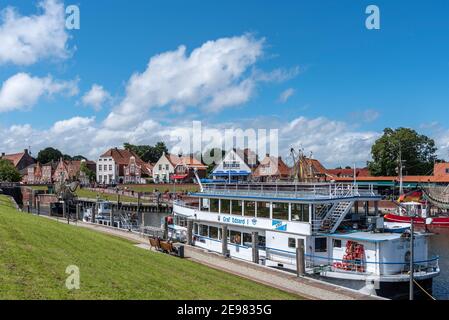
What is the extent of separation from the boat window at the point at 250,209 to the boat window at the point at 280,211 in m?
2.17

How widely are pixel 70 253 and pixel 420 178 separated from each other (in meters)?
89.6

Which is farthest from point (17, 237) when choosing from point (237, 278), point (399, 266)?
point (399, 266)

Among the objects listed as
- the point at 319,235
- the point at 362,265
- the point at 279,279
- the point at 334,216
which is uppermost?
the point at 334,216

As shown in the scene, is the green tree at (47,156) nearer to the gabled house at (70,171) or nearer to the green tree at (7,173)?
the gabled house at (70,171)

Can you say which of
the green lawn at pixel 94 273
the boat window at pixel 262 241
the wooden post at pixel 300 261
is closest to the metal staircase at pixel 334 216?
the wooden post at pixel 300 261

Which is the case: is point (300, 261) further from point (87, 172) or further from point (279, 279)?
point (87, 172)

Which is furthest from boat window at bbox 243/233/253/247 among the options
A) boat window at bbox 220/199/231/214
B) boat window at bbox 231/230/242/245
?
boat window at bbox 220/199/231/214

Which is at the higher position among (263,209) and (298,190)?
(298,190)

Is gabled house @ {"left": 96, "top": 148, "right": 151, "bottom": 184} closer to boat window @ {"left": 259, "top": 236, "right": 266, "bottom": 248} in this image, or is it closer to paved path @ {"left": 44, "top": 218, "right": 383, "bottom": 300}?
boat window @ {"left": 259, "top": 236, "right": 266, "bottom": 248}

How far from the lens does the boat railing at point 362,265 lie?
24266 millimetres

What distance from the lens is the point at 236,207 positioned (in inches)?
1314

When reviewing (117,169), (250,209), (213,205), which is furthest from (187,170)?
(250,209)

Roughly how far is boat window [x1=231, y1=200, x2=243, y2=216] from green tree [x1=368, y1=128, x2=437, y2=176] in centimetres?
8497

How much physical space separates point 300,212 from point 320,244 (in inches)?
90.5
